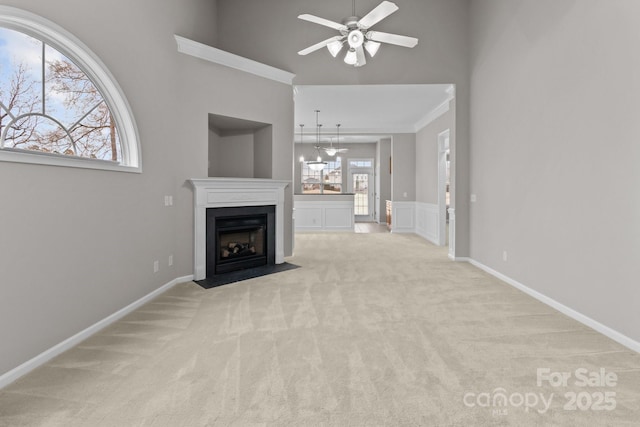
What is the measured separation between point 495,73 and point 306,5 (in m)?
3.15

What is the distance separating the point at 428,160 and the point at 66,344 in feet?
23.8

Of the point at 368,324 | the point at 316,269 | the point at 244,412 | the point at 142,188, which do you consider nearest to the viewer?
the point at 244,412

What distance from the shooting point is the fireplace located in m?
4.11

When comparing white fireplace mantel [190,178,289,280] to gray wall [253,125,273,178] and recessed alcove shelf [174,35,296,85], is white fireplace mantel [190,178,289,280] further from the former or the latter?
recessed alcove shelf [174,35,296,85]

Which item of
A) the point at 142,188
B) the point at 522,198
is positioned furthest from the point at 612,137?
the point at 142,188

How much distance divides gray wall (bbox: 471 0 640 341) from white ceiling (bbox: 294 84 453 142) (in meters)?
1.50

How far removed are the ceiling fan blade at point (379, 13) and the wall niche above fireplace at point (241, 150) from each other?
7.39 feet

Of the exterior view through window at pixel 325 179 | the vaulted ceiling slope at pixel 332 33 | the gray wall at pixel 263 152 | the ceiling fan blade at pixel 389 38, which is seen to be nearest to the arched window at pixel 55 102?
the gray wall at pixel 263 152

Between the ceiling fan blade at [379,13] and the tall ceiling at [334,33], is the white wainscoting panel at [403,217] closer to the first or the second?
the tall ceiling at [334,33]

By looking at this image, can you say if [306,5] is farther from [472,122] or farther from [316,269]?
[316,269]

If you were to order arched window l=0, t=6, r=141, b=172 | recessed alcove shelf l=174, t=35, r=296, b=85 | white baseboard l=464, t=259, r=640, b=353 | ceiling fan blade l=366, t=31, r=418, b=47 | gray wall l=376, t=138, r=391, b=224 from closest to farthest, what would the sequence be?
arched window l=0, t=6, r=141, b=172, white baseboard l=464, t=259, r=640, b=353, ceiling fan blade l=366, t=31, r=418, b=47, recessed alcove shelf l=174, t=35, r=296, b=85, gray wall l=376, t=138, r=391, b=224

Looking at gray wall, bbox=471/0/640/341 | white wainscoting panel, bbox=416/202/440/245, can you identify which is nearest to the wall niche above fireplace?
gray wall, bbox=471/0/640/341

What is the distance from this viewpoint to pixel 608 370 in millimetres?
1954

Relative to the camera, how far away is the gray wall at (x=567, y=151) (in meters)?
2.32
